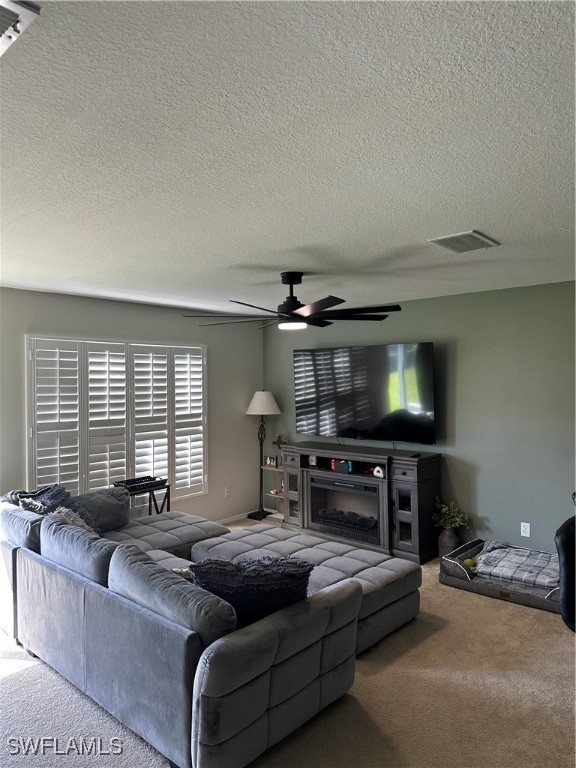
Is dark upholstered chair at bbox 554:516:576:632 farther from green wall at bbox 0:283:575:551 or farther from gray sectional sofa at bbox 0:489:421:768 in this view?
green wall at bbox 0:283:575:551

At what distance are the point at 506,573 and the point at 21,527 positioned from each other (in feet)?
11.8

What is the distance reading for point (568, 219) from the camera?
267cm

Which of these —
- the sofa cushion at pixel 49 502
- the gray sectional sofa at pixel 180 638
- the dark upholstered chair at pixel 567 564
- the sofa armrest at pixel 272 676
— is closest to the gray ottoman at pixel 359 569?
the gray sectional sofa at pixel 180 638

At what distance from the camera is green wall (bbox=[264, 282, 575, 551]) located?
4480mm

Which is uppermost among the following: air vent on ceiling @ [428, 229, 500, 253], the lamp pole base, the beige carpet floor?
air vent on ceiling @ [428, 229, 500, 253]

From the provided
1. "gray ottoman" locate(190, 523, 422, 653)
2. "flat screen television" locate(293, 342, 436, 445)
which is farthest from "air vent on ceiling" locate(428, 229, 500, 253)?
"gray ottoman" locate(190, 523, 422, 653)

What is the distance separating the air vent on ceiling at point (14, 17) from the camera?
113 cm

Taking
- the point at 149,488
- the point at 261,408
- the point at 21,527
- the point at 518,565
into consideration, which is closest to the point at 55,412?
the point at 149,488

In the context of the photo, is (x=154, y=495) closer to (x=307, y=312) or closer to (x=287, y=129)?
(x=307, y=312)

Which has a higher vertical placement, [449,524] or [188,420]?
[188,420]

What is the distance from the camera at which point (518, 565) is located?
4.25m

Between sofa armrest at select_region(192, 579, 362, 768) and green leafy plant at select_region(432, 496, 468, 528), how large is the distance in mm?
2461

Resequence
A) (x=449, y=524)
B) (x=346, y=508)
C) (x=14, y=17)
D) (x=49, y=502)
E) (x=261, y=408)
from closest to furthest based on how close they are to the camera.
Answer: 1. (x=14, y=17)
2. (x=49, y=502)
3. (x=449, y=524)
4. (x=346, y=508)
5. (x=261, y=408)

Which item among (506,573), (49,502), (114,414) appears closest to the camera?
(49,502)
